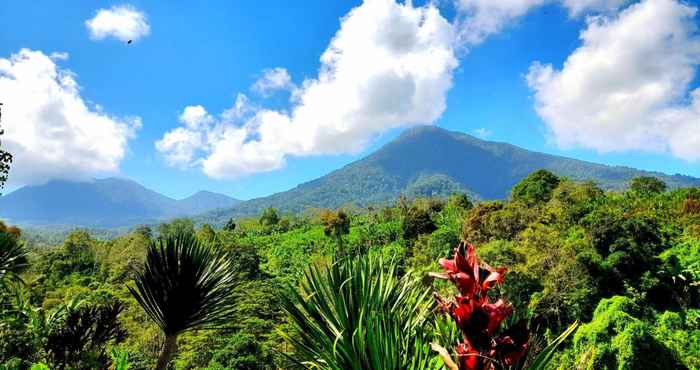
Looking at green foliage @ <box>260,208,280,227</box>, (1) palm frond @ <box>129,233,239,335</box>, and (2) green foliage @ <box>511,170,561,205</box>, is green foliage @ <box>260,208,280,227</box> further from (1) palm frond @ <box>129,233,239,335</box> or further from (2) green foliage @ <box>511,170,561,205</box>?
(1) palm frond @ <box>129,233,239,335</box>

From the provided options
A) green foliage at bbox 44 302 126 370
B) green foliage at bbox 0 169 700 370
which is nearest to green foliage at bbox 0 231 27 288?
green foliage at bbox 0 169 700 370

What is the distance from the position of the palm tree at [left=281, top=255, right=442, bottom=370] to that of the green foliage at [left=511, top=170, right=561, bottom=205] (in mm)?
40073

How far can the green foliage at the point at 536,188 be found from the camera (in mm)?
40628

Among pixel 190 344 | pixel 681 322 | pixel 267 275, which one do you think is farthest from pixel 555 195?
pixel 190 344

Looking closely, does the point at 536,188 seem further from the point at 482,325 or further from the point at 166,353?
the point at 482,325

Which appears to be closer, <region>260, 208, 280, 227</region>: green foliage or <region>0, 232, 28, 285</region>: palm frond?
<region>0, 232, 28, 285</region>: palm frond

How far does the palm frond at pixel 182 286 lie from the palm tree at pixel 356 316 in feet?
7.70

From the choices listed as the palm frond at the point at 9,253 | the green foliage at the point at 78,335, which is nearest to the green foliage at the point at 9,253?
the palm frond at the point at 9,253

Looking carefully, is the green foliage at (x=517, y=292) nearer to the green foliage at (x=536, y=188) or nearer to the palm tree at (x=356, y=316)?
the palm tree at (x=356, y=316)

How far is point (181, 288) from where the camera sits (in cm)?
420

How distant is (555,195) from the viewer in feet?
120

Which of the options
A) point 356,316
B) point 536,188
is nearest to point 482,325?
point 356,316

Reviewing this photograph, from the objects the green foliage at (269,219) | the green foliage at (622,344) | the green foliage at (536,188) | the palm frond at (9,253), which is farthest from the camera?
the green foliage at (269,219)

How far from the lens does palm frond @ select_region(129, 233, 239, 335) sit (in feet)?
13.5
